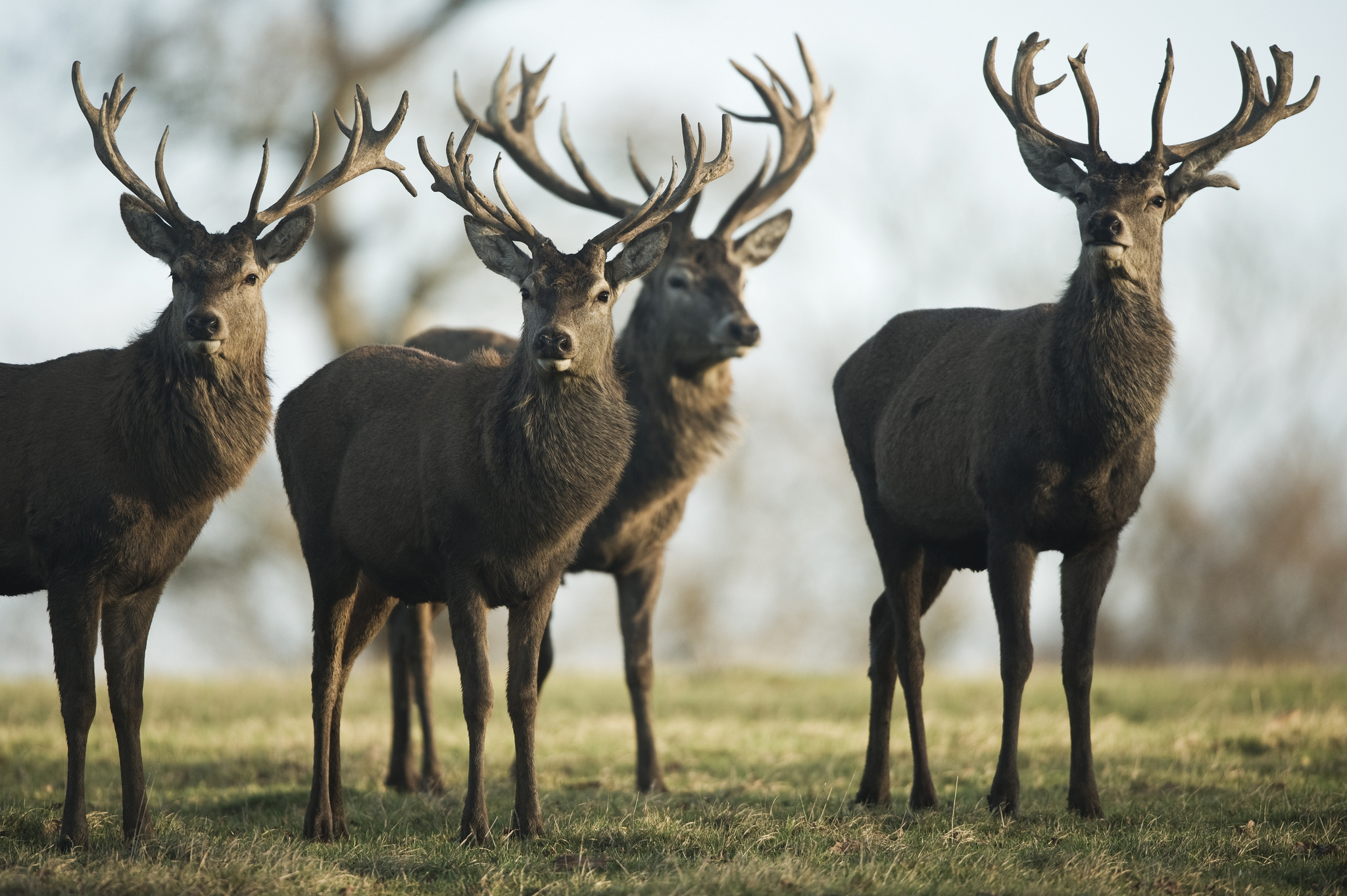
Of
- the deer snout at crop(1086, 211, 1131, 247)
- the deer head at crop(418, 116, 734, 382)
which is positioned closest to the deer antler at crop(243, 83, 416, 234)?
the deer head at crop(418, 116, 734, 382)

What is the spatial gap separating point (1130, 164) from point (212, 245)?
4.47 meters

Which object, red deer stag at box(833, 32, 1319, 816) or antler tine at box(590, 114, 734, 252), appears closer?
red deer stag at box(833, 32, 1319, 816)

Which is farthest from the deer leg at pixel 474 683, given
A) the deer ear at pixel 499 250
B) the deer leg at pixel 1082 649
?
the deer leg at pixel 1082 649

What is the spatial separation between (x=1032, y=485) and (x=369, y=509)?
3150 millimetres

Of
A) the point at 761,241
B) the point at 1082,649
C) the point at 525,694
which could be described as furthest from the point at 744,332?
the point at 525,694

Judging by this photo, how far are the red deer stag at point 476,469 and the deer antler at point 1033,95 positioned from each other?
144cm

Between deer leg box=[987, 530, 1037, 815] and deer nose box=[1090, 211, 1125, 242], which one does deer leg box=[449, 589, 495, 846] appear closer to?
deer leg box=[987, 530, 1037, 815]

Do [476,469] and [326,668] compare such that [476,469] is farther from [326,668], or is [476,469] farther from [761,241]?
[761,241]

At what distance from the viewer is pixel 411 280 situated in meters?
19.2

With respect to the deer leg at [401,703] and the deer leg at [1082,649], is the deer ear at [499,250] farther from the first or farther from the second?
the deer leg at [1082,649]

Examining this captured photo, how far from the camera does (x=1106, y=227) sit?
6363mm

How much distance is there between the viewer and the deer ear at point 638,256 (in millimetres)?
6996

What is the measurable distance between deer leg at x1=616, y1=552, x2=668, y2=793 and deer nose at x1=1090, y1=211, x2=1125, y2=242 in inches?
146

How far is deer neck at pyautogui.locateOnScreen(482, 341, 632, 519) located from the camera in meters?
6.38
